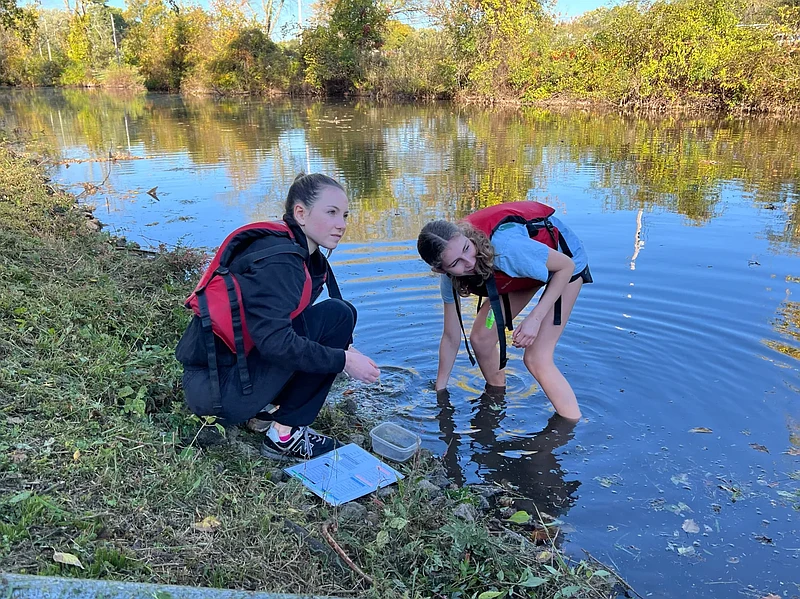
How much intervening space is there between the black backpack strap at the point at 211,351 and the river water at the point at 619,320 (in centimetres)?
138

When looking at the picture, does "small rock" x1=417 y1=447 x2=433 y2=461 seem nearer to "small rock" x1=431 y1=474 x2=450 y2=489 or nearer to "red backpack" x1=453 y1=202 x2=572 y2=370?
"small rock" x1=431 y1=474 x2=450 y2=489

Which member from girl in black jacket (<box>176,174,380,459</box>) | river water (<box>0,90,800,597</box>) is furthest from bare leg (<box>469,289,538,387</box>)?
girl in black jacket (<box>176,174,380,459</box>)

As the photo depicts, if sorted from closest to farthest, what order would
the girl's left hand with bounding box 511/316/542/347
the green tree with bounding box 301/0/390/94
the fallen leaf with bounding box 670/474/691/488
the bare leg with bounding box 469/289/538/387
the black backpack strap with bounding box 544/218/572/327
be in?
1. the fallen leaf with bounding box 670/474/691/488
2. the girl's left hand with bounding box 511/316/542/347
3. the black backpack strap with bounding box 544/218/572/327
4. the bare leg with bounding box 469/289/538/387
5. the green tree with bounding box 301/0/390/94

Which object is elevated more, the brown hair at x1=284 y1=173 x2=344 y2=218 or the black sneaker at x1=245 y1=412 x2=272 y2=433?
the brown hair at x1=284 y1=173 x2=344 y2=218

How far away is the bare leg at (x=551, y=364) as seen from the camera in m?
3.88

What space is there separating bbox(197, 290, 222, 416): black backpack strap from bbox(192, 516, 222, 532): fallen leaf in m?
0.62

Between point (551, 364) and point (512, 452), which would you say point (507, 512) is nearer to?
point (512, 452)

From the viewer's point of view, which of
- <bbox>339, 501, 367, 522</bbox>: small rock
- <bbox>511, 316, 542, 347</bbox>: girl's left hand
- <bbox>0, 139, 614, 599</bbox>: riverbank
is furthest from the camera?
<bbox>511, 316, 542, 347</bbox>: girl's left hand

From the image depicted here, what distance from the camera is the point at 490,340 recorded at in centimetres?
417

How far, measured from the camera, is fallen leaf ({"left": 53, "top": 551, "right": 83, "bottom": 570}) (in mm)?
1931

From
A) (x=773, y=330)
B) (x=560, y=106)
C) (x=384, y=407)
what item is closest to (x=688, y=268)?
(x=773, y=330)

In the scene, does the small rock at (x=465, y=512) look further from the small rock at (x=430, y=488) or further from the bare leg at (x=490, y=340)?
the bare leg at (x=490, y=340)

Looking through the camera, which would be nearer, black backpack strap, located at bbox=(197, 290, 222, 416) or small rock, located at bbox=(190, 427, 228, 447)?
black backpack strap, located at bbox=(197, 290, 222, 416)

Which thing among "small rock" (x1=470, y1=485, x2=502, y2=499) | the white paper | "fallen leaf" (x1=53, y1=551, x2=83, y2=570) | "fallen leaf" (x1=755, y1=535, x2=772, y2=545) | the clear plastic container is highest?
"fallen leaf" (x1=53, y1=551, x2=83, y2=570)
